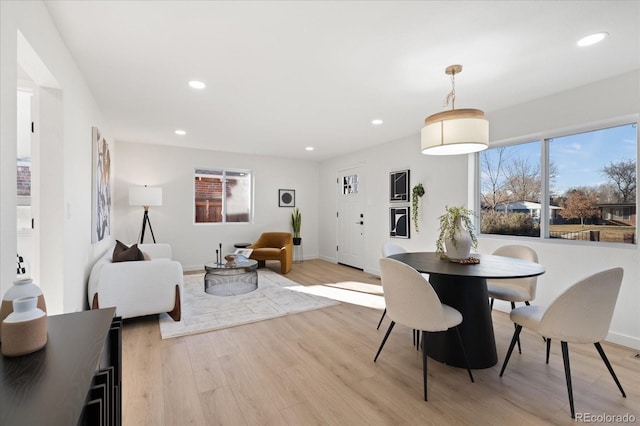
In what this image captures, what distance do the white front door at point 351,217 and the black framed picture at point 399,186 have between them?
0.85m

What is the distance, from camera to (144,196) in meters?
4.95

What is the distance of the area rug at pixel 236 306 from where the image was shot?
3.02 m

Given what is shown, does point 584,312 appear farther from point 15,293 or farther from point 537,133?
point 15,293

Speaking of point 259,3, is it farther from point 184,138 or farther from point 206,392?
point 184,138

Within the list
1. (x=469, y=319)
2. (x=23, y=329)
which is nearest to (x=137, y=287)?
(x=23, y=329)

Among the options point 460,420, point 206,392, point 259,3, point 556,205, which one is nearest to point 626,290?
point 556,205

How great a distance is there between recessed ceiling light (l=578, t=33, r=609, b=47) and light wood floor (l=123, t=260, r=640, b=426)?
8.02ft

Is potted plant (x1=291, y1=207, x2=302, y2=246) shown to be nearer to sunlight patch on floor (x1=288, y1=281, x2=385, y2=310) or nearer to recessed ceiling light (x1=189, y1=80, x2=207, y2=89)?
sunlight patch on floor (x1=288, y1=281, x2=385, y2=310)

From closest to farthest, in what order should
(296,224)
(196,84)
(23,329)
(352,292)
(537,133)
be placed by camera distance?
(23,329), (196,84), (537,133), (352,292), (296,224)

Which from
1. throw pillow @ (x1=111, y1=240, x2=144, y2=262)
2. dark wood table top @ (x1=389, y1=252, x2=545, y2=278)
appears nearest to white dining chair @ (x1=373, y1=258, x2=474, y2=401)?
dark wood table top @ (x1=389, y1=252, x2=545, y2=278)

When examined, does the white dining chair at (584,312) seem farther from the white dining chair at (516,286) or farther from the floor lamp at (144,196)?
the floor lamp at (144,196)

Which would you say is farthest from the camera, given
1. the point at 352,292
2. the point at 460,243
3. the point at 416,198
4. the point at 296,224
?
the point at 296,224

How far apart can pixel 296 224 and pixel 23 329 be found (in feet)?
19.5

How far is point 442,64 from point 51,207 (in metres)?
3.28
